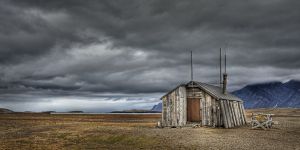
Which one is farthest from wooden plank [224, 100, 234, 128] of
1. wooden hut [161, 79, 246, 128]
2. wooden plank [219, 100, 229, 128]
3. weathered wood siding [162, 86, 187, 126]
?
weathered wood siding [162, 86, 187, 126]

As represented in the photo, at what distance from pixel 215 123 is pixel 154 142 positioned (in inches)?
583

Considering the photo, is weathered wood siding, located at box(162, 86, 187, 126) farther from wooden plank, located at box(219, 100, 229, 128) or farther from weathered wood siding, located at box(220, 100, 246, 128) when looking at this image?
weathered wood siding, located at box(220, 100, 246, 128)

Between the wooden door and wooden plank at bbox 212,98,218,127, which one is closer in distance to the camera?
wooden plank at bbox 212,98,218,127

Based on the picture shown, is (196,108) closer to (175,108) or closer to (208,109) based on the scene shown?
(208,109)

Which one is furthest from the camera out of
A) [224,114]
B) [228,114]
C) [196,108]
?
[196,108]

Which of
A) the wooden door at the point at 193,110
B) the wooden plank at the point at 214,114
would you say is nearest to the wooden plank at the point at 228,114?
the wooden plank at the point at 214,114

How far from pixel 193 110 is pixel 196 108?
46 centimetres

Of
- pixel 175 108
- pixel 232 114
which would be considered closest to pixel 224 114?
pixel 232 114

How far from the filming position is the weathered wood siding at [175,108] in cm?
3922

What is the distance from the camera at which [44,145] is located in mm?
25484

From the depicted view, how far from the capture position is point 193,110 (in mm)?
41281

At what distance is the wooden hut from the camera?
125 ft

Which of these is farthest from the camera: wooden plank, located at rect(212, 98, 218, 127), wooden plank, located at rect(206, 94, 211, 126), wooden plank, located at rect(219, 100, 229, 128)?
wooden plank, located at rect(206, 94, 211, 126)

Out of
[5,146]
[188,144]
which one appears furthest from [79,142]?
[188,144]
